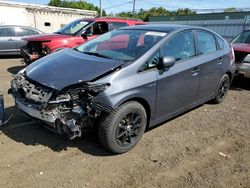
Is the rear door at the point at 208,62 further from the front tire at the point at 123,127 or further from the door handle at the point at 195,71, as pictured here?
the front tire at the point at 123,127

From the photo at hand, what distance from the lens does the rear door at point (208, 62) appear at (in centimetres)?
496

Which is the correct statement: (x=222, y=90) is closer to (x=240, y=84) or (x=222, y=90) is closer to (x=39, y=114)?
(x=240, y=84)

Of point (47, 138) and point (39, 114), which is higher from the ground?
point (39, 114)

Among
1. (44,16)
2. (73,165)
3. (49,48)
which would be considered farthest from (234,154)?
(44,16)

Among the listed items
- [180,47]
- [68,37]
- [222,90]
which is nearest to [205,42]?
[180,47]

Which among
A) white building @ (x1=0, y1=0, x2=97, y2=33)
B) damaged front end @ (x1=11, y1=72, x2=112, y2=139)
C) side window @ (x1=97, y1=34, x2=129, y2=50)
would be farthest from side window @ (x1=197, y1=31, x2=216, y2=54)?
white building @ (x1=0, y1=0, x2=97, y2=33)

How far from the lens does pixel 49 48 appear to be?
8039 mm

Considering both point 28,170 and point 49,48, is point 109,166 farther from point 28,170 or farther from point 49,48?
point 49,48

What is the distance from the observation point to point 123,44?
4.49 meters

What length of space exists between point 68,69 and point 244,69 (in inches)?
206

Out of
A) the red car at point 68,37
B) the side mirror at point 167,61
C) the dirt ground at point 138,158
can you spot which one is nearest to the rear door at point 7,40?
the red car at point 68,37

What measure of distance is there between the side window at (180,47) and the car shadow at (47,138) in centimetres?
169

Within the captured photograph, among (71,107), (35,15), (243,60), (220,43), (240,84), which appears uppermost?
(220,43)

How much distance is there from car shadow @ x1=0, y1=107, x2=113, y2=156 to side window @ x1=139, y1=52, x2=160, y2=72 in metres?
1.16
